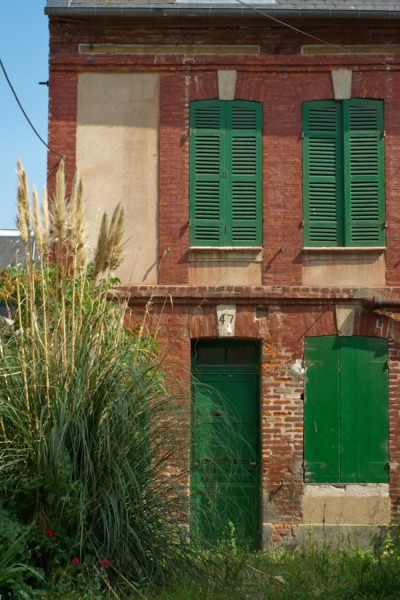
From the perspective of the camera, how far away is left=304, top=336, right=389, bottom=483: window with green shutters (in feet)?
37.7

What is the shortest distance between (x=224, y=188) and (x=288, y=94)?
1.35 meters

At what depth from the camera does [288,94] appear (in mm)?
11883

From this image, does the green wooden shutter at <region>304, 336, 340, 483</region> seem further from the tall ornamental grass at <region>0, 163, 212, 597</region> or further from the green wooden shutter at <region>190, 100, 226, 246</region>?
the tall ornamental grass at <region>0, 163, 212, 597</region>

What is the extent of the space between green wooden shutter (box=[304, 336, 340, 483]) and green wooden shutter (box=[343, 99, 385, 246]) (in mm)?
1307

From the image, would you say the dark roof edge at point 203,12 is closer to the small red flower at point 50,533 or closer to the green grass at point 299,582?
the green grass at point 299,582

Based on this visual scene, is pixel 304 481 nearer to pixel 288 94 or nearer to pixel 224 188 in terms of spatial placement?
pixel 224 188

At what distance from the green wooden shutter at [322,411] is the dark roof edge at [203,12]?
3.76 metres

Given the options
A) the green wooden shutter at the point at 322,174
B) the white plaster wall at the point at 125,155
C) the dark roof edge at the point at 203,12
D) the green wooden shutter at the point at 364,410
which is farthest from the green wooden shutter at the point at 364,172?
the white plaster wall at the point at 125,155

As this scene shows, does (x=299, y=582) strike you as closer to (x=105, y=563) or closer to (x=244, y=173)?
(x=105, y=563)

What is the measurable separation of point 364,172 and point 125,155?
281 cm

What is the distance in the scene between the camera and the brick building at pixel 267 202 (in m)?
11.5

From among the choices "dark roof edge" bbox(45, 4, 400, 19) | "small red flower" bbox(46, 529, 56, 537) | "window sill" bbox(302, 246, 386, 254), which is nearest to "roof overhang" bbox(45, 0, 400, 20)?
"dark roof edge" bbox(45, 4, 400, 19)

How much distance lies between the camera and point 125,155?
464 inches

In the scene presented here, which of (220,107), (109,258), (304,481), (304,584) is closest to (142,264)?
(220,107)
